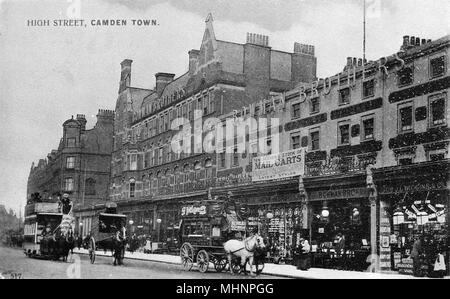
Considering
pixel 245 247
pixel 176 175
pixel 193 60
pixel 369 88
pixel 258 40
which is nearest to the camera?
pixel 245 247

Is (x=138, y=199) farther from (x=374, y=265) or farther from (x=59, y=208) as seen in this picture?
(x=374, y=265)

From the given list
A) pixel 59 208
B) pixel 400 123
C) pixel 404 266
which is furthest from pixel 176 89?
pixel 404 266

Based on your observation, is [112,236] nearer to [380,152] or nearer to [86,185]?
[380,152]

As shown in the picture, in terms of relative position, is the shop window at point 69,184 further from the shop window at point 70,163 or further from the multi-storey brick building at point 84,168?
the shop window at point 70,163

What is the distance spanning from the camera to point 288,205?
2864 cm

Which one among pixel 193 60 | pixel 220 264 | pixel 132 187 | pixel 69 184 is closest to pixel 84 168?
pixel 69 184

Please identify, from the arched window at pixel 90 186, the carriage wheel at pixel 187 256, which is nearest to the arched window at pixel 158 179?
the arched window at pixel 90 186

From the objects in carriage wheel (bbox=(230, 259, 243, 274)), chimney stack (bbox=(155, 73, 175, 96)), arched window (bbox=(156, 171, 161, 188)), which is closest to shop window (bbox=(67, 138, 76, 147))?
chimney stack (bbox=(155, 73, 175, 96))

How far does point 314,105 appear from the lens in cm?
2819

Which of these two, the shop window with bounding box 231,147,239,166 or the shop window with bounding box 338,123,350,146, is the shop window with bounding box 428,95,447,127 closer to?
the shop window with bounding box 338,123,350,146

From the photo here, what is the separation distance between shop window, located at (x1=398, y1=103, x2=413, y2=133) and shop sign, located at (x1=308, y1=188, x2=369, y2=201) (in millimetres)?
2815

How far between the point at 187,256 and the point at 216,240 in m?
1.30

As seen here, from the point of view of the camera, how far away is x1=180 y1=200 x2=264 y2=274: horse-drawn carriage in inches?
795
